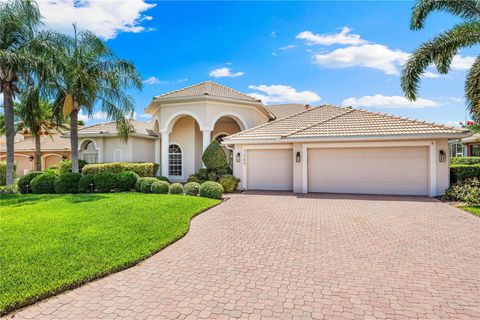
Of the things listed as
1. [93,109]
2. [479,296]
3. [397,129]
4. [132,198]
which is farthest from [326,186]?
[93,109]

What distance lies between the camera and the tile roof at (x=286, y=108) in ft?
93.8

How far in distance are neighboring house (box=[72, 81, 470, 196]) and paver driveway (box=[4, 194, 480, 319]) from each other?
5.71 metres

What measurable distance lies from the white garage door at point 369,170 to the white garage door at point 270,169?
1.39 metres

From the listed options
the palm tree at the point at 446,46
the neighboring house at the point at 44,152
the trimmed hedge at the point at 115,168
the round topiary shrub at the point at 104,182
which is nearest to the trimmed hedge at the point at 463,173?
the palm tree at the point at 446,46

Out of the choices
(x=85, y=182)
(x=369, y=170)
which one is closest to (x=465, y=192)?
(x=369, y=170)

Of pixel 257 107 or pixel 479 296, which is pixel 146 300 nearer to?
pixel 479 296

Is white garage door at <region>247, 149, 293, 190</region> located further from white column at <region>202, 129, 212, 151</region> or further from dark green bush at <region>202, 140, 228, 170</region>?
white column at <region>202, 129, 212, 151</region>

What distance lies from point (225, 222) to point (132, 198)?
5.94m

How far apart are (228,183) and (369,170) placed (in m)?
7.69

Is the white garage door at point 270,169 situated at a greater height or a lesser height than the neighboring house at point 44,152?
lesser

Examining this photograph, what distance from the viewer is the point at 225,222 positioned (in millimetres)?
9227

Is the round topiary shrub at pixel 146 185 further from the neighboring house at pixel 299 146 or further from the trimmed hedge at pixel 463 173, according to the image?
the trimmed hedge at pixel 463 173

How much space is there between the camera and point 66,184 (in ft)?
52.2

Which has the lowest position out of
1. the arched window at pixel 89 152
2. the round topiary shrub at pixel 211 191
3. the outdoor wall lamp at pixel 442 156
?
the round topiary shrub at pixel 211 191
